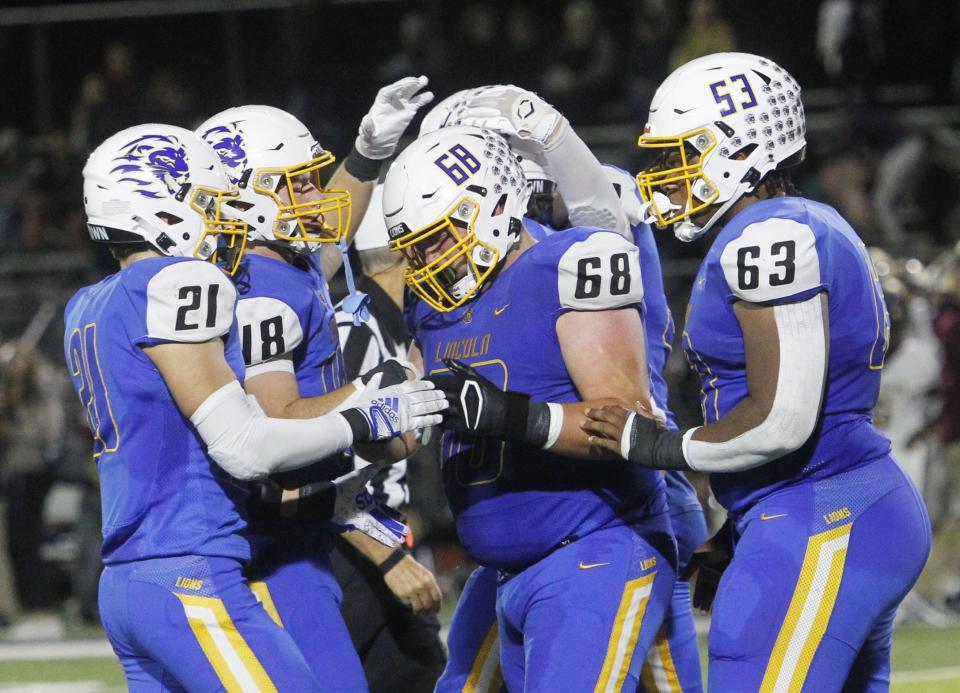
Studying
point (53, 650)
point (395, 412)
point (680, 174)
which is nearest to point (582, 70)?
point (53, 650)

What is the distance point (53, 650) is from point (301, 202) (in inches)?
A: 207

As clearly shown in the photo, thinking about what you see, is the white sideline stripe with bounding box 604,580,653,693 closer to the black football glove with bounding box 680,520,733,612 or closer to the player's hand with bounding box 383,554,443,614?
the black football glove with bounding box 680,520,733,612

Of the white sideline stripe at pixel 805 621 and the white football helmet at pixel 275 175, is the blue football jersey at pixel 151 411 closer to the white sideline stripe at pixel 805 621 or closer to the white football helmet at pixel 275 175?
the white football helmet at pixel 275 175

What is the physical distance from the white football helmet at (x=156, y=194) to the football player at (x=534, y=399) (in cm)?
49

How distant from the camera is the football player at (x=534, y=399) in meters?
3.59

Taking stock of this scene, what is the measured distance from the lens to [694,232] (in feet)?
12.8

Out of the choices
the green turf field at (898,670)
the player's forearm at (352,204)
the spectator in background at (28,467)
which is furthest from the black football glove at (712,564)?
the spectator in background at (28,467)

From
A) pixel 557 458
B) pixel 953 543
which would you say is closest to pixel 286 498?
pixel 557 458

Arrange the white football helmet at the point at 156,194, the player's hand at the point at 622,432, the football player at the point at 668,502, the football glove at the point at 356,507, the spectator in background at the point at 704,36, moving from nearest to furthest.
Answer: the player's hand at the point at 622,432 → the white football helmet at the point at 156,194 → the football glove at the point at 356,507 → the football player at the point at 668,502 → the spectator in background at the point at 704,36

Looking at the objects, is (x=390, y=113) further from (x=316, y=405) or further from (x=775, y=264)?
(x=775, y=264)

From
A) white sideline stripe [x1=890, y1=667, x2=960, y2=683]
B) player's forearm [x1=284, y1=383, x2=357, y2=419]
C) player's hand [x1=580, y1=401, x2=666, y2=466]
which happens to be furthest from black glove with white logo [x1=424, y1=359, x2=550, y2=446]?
white sideline stripe [x1=890, y1=667, x2=960, y2=683]

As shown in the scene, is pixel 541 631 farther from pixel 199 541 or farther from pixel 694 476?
pixel 694 476

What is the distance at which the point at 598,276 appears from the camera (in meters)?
3.57

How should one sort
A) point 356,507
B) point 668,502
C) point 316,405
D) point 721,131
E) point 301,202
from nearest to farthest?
1. point 721,131
2. point 316,405
3. point 356,507
4. point 301,202
5. point 668,502
